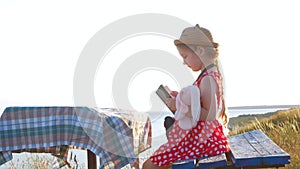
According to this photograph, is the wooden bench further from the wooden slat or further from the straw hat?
the straw hat

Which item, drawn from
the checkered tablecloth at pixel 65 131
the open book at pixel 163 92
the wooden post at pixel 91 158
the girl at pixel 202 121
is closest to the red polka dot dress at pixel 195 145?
the girl at pixel 202 121

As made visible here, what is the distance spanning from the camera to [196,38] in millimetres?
3559

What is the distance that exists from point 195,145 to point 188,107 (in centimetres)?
23

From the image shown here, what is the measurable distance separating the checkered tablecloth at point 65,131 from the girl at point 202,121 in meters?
0.53

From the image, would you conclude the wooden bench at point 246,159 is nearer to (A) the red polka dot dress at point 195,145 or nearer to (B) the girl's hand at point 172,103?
(A) the red polka dot dress at point 195,145

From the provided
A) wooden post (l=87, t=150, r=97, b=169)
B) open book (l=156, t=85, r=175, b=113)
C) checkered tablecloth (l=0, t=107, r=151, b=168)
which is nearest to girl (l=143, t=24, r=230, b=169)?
open book (l=156, t=85, r=175, b=113)

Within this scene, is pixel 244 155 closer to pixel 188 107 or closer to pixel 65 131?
pixel 188 107

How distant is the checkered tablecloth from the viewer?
12.9 feet

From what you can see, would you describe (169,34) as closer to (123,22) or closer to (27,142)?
(123,22)

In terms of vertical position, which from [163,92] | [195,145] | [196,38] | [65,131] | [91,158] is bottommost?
[91,158]

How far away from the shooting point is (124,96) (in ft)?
15.0

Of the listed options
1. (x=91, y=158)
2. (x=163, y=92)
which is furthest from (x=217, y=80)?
(x=91, y=158)

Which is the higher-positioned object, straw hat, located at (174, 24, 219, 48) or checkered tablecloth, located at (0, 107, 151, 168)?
straw hat, located at (174, 24, 219, 48)

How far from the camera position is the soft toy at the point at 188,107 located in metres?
3.36
